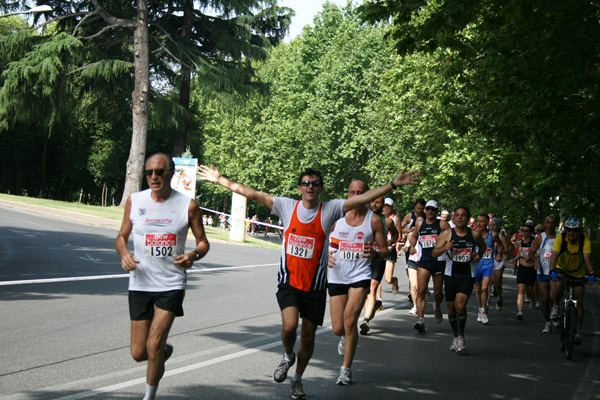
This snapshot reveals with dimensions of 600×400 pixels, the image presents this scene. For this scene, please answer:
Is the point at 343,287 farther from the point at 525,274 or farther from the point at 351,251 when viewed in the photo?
the point at 525,274

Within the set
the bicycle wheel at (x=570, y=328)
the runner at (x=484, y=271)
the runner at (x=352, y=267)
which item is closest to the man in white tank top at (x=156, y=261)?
the runner at (x=352, y=267)

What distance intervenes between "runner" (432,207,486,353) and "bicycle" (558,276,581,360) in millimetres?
1311

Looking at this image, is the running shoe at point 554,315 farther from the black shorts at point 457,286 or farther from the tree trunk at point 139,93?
the tree trunk at point 139,93

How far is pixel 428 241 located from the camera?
1137cm

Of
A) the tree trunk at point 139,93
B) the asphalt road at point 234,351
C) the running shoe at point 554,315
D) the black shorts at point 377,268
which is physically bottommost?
the asphalt road at point 234,351

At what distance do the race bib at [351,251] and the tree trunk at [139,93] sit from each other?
2593 centimetres

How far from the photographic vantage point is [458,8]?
8.10 m

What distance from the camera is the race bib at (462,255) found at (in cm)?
976

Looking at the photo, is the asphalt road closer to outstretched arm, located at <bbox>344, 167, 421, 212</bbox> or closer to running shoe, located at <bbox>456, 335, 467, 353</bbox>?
running shoe, located at <bbox>456, 335, 467, 353</bbox>

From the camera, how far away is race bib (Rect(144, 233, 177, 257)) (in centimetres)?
545

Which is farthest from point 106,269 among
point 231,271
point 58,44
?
point 58,44

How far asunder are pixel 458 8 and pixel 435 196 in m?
38.7

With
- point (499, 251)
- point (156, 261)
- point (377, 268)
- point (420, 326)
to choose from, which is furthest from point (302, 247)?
point (499, 251)

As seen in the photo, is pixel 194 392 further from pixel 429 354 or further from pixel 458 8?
pixel 458 8
